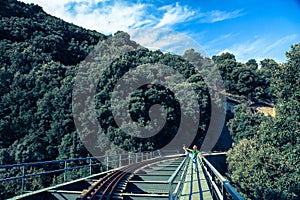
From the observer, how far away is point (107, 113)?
35719 mm

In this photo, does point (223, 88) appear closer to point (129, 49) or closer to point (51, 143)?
point (129, 49)

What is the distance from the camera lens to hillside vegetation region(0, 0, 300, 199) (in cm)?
1812

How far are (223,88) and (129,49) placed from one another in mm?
36458

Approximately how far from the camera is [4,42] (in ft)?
176

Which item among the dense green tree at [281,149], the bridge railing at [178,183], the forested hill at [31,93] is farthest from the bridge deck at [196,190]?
the forested hill at [31,93]

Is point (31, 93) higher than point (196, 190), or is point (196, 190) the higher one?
point (31, 93)

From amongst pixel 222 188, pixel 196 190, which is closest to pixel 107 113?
pixel 196 190

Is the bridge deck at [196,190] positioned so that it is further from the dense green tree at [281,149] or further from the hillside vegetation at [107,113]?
the hillside vegetation at [107,113]

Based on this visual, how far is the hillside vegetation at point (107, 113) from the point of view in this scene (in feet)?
59.5

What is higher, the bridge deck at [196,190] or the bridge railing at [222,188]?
the bridge railing at [222,188]

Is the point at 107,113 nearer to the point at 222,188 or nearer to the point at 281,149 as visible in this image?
the point at 281,149

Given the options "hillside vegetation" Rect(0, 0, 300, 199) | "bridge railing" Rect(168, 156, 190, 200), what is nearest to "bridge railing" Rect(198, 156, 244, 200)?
"bridge railing" Rect(168, 156, 190, 200)

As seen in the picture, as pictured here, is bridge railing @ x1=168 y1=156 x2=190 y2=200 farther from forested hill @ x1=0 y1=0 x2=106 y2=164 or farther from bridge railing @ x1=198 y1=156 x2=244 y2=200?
forested hill @ x1=0 y1=0 x2=106 y2=164

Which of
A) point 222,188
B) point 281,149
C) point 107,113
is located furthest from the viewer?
point 107,113
